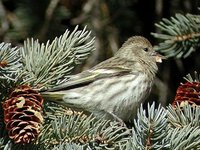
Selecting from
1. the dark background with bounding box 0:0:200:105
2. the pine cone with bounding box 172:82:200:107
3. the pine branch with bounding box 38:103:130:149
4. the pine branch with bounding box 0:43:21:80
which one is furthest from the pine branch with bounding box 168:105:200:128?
the dark background with bounding box 0:0:200:105

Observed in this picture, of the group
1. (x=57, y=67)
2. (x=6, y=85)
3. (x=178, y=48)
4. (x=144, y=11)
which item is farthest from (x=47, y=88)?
(x=144, y=11)

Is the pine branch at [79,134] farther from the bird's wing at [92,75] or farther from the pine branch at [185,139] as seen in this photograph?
the bird's wing at [92,75]

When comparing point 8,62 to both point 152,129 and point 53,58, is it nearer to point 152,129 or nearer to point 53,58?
point 53,58

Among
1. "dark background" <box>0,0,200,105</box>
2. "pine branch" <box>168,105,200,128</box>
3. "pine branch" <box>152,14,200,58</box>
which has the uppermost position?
"dark background" <box>0,0,200,105</box>

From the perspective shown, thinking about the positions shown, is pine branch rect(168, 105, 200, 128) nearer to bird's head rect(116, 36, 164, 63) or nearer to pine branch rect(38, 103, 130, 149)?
pine branch rect(38, 103, 130, 149)

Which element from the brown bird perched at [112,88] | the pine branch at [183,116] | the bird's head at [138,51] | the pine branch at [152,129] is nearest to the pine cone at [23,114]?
the pine branch at [152,129]

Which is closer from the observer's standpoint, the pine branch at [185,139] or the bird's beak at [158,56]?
the pine branch at [185,139]
